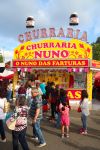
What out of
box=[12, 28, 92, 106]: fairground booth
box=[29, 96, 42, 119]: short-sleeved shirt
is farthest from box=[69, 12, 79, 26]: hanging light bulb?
box=[29, 96, 42, 119]: short-sleeved shirt

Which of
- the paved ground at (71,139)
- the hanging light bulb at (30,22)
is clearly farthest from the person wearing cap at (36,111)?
the hanging light bulb at (30,22)

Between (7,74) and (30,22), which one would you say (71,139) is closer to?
(7,74)

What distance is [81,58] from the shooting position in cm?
2245

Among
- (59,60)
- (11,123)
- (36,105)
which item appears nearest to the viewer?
(11,123)

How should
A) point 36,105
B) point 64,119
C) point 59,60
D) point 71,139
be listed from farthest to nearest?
point 59,60
point 64,119
point 71,139
point 36,105

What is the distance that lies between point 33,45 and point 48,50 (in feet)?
3.38

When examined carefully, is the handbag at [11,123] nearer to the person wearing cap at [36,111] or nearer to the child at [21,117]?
the child at [21,117]

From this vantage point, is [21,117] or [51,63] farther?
[51,63]

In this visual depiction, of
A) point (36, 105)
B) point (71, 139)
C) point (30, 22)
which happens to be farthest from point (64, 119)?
point (30, 22)

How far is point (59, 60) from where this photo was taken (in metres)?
22.3

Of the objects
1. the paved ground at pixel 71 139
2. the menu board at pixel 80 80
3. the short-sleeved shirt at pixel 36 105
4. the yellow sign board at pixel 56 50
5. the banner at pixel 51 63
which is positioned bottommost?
Answer: the paved ground at pixel 71 139

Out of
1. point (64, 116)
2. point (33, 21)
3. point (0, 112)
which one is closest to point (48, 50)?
point (33, 21)

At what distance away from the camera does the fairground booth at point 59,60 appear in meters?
22.3

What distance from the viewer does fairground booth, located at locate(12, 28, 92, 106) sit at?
73.3 ft
